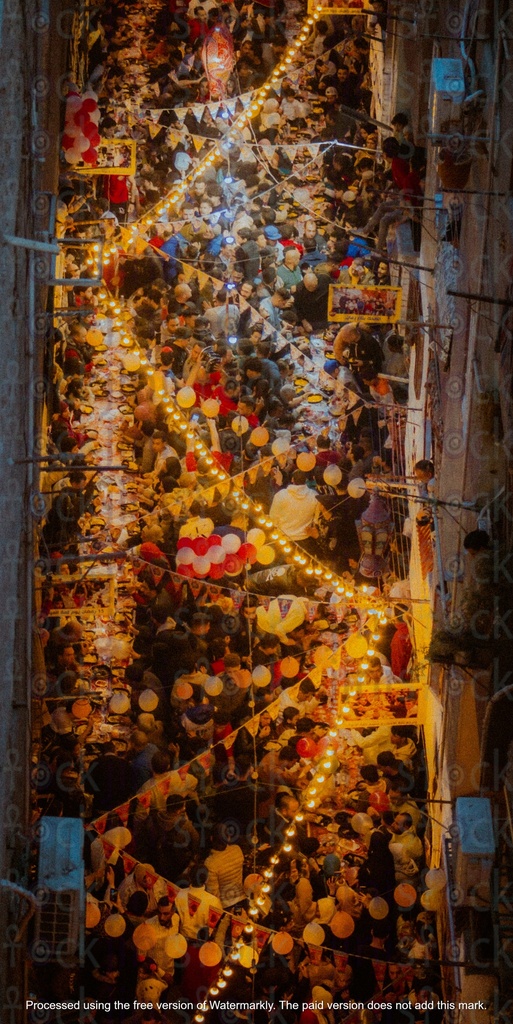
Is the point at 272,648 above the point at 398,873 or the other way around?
above

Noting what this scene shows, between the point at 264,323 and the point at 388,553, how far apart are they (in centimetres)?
405

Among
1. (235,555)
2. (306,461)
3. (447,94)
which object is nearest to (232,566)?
(235,555)

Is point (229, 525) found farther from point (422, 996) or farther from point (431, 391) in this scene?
point (422, 996)

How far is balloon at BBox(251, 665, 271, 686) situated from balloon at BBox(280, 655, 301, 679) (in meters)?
0.25

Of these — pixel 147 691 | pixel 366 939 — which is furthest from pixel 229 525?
pixel 366 939

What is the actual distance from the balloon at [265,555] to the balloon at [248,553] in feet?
0.19

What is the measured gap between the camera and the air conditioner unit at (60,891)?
14.7 m

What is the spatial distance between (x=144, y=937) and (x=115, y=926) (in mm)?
288

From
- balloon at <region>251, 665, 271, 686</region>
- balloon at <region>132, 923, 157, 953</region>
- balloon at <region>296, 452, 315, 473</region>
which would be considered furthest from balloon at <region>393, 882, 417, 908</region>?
balloon at <region>296, 452, 315, 473</region>

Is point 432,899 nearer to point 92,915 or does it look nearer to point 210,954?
point 210,954

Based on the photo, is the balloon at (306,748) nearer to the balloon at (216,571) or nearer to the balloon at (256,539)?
the balloon at (216,571)

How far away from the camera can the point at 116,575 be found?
20438mm

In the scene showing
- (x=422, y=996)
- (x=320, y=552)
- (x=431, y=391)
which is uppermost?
(x=431, y=391)

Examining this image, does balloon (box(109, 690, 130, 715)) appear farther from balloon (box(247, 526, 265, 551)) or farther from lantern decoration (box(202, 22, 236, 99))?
lantern decoration (box(202, 22, 236, 99))
